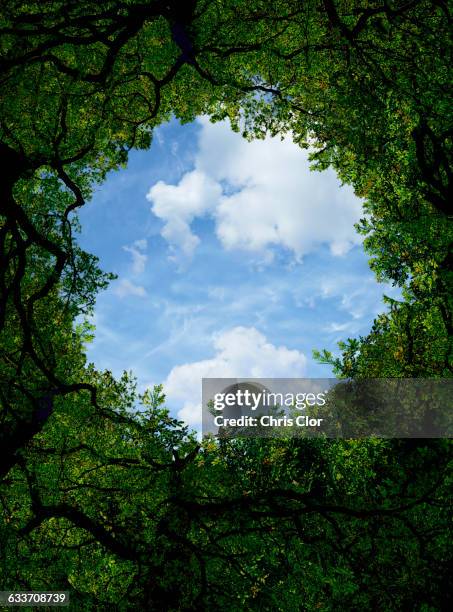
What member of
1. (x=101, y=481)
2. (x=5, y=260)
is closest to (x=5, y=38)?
(x=5, y=260)

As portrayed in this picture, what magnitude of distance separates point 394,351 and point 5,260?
37.5 feet

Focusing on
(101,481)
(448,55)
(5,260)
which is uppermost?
(448,55)

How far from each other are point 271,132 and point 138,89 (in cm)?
501

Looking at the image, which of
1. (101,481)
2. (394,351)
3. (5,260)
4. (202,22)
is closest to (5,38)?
(5,260)

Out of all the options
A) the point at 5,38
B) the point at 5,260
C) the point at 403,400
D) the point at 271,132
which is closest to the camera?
the point at 5,38

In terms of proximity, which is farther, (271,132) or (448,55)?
(271,132)

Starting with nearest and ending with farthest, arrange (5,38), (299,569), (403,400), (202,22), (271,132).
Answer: (5,38) → (299,569) → (202,22) → (403,400) → (271,132)

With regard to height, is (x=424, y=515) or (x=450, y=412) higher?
(x=450, y=412)

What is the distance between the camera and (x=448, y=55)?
47.5 feet

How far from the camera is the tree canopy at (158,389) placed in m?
14.3

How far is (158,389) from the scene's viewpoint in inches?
674

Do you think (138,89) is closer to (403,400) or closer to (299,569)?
(403,400)

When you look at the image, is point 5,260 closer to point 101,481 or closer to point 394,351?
point 101,481

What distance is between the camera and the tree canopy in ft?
46.8
